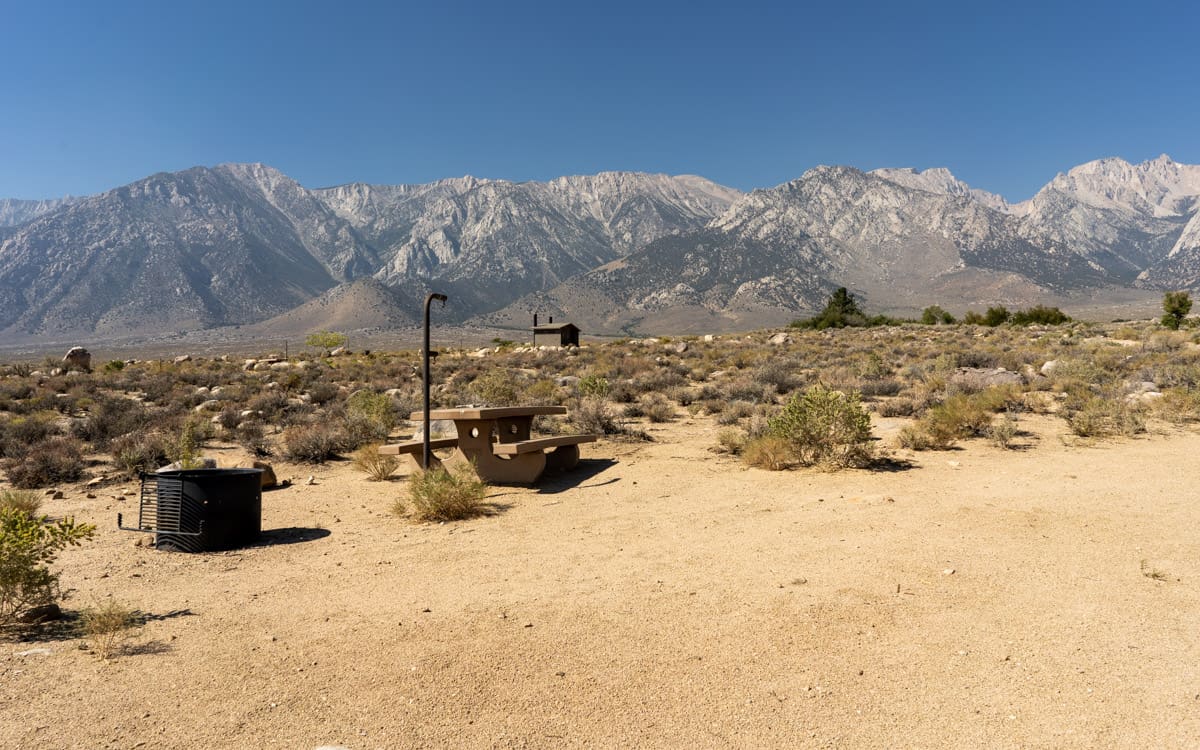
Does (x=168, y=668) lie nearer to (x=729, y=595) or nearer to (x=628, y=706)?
(x=628, y=706)

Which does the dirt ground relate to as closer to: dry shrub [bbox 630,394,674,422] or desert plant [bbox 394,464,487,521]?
desert plant [bbox 394,464,487,521]

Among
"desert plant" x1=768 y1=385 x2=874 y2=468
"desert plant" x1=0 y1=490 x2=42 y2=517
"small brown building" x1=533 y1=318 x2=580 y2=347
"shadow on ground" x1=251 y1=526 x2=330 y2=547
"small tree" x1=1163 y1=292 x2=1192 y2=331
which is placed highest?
"small tree" x1=1163 y1=292 x2=1192 y2=331

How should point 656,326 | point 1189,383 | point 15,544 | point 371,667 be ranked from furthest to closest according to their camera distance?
point 656,326
point 1189,383
point 15,544
point 371,667

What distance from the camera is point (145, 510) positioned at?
323 inches

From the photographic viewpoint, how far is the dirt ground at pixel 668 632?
144 inches

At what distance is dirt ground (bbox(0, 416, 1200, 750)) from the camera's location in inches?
144

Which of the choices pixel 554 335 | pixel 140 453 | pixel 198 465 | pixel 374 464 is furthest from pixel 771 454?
pixel 554 335

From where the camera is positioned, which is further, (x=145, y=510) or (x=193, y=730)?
(x=145, y=510)

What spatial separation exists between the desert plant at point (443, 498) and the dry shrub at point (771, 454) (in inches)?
175

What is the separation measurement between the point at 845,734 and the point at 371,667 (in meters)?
2.90

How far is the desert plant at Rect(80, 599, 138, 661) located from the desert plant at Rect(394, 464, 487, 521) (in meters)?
3.78

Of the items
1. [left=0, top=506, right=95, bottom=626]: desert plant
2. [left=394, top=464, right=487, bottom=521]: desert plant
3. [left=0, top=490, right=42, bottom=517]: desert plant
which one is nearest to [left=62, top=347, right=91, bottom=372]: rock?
[left=0, top=490, right=42, bottom=517]: desert plant

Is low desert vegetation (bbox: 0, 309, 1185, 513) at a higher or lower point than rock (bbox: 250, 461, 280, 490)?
higher

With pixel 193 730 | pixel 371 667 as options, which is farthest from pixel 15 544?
pixel 371 667
